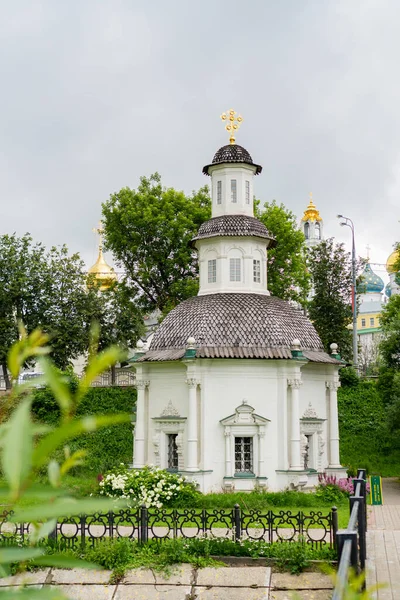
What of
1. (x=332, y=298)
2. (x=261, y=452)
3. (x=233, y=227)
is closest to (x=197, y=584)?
(x=261, y=452)

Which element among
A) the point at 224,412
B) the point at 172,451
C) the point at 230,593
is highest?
the point at 224,412

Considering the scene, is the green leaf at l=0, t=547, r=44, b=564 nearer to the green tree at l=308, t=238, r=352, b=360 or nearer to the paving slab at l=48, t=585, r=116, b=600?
the paving slab at l=48, t=585, r=116, b=600

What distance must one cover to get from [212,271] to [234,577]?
14673 millimetres

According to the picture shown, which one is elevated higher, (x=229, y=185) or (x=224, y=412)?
(x=229, y=185)

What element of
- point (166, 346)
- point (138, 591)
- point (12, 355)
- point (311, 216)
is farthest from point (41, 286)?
point (311, 216)

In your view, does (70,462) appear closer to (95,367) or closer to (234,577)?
(95,367)

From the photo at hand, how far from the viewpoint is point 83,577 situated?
47.6ft

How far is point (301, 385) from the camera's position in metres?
25.1

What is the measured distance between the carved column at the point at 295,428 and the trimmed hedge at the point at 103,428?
27.9 ft

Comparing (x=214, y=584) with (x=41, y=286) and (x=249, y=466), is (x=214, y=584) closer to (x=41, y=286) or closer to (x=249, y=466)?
(x=249, y=466)

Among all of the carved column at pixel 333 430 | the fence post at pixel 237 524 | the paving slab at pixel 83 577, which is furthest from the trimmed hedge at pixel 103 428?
the paving slab at pixel 83 577

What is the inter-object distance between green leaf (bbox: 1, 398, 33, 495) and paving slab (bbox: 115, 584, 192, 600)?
13446 millimetres

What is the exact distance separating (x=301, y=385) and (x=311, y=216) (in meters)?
60.7

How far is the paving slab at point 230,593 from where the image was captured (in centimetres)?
1372
